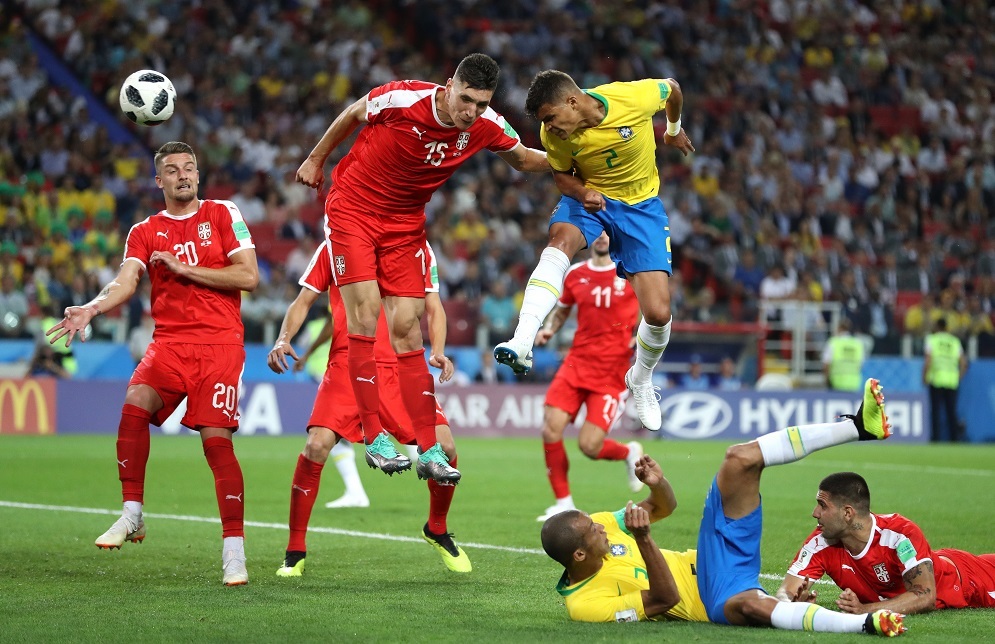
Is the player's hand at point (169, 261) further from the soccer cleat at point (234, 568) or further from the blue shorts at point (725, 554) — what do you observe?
the blue shorts at point (725, 554)

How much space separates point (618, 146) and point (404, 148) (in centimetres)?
132

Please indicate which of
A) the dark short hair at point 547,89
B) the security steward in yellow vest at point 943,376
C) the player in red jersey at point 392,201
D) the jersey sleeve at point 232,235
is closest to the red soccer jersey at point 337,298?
the player in red jersey at point 392,201

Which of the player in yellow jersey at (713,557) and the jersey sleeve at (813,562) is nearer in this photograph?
the player in yellow jersey at (713,557)

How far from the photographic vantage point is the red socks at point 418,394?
8.09 m

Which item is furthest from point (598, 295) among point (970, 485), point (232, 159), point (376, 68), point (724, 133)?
point (724, 133)

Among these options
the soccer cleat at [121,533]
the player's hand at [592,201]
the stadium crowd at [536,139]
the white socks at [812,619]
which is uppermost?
the stadium crowd at [536,139]

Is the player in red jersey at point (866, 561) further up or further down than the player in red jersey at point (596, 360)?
further down

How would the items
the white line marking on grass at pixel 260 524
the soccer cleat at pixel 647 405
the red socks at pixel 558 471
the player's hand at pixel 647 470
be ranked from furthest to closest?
the red socks at pixel 558 471 → the white line marking on grass at pixel 260 524 → the soccer cleat at pixel 647 405 → the player's hand at pixel 647 470

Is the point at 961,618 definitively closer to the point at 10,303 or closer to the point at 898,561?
the point at 898,561

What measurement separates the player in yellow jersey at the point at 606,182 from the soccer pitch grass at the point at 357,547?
1824 mm

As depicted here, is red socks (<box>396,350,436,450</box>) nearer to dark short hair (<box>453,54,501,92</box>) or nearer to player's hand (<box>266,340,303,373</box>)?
player's hand (<box>266,340,303,373</box>)

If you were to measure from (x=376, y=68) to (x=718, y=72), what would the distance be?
27.6 ft

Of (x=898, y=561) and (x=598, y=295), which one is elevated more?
(x=598, y=295)

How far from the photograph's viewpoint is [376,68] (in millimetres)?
26969
